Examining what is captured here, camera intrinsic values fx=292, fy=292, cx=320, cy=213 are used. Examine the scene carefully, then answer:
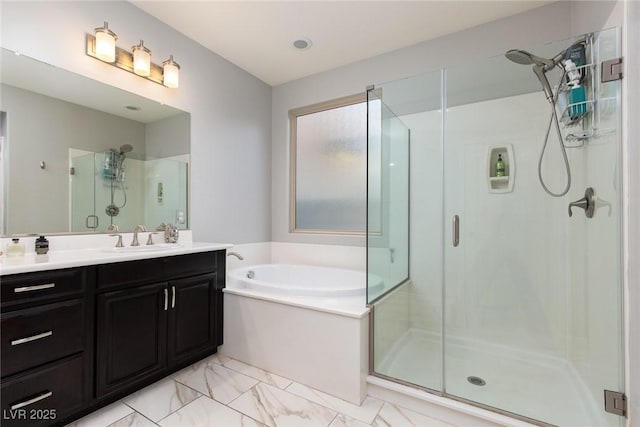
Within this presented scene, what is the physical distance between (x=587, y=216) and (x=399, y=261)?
3.84ft

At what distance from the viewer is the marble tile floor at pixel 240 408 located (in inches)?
59.1

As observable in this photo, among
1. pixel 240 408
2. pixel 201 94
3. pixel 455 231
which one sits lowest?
pixel 240 408

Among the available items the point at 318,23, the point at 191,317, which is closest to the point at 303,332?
the point at 191,317

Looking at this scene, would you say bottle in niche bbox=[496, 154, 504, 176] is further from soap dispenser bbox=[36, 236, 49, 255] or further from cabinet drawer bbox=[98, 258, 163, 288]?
soap dispenser bbox=[36, 236, 49, 255]

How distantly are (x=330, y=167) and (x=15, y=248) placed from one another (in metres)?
2.39

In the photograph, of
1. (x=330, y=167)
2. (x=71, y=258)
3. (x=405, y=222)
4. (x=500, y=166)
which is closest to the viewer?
(x=71, y=258)

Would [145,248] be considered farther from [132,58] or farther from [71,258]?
[132,58]

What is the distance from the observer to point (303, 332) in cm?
186

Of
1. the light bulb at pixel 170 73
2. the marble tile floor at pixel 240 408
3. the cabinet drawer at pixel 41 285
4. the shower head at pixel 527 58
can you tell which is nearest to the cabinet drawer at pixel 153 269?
the cabinet drawer at pixel 41 285

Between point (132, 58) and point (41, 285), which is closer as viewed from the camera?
point (41, 285)

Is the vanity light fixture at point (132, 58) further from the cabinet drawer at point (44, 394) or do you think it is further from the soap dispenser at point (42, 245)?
the cabinet drawer at point (44, 394)

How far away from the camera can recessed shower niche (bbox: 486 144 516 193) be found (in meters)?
2.15

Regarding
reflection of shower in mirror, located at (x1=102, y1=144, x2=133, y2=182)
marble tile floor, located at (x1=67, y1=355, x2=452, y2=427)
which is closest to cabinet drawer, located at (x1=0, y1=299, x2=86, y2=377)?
marble tile floor, located at (x1=67, y1=355, x2=452, y2=427)

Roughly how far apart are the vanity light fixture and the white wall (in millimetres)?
45
